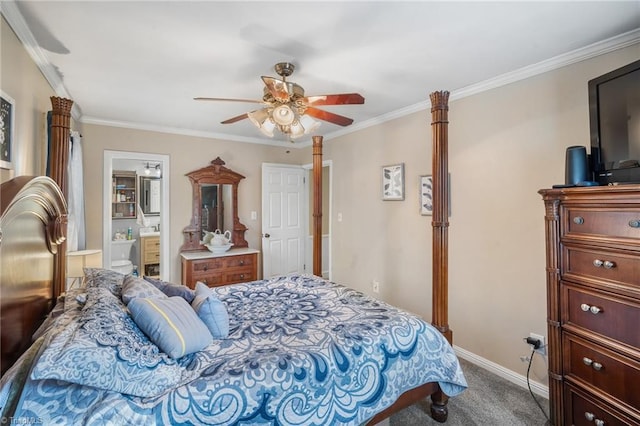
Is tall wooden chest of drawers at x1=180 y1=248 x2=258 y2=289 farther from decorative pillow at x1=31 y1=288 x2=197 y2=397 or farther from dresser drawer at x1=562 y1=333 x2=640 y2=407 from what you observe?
dresser drawer at x1=562 y1=333 x2=640 y2=407

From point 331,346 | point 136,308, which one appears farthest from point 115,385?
point 331,346

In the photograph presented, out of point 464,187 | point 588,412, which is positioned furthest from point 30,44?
point 588,412

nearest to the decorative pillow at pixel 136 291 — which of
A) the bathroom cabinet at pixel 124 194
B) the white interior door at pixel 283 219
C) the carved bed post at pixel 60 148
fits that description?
the carved bed post at pixel 60 148

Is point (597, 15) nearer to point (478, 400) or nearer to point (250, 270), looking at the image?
point (478, 400)

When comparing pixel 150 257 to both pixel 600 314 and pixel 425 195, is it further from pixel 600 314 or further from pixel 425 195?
pixel 600 314

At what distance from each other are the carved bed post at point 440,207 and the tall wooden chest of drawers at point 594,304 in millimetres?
547

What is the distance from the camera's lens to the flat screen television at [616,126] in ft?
4.95

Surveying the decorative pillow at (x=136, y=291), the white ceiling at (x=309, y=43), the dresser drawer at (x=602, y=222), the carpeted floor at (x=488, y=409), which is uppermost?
the white ceiling at (x=309, y=43)

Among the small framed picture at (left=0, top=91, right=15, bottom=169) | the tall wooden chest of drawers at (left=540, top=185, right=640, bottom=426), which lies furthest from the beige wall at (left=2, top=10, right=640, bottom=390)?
the tall wooden chest of drawers at (left=540, top=185, right=640, bottom=426)

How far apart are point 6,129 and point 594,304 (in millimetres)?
3191

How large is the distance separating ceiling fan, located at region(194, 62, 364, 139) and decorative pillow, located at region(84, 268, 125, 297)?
123 centimetres

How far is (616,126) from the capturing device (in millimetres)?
1603

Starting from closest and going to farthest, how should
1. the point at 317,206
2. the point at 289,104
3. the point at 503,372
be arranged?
the point at 289,104, the point at 503,372, the point at 317,206

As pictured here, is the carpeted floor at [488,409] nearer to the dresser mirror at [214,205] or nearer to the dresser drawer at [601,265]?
the dresser drawer at [601,265]
